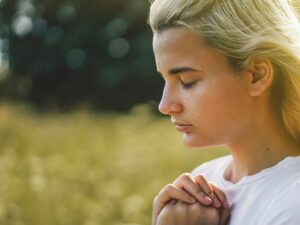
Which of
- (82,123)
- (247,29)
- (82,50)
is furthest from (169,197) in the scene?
(82,50)

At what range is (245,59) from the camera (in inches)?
71.6

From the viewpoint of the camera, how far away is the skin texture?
1823 millimetres

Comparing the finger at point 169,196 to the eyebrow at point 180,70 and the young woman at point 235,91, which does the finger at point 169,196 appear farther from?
the eyebrow at point 180,70

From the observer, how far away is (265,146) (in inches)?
73.5

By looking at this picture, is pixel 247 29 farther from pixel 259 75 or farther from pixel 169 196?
pixel 169 196

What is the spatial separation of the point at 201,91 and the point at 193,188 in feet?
0.80

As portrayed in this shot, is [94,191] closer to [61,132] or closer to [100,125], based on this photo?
[61,132]

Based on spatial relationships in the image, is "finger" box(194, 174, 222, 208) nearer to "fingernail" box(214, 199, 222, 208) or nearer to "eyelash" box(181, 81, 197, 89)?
"fingernail" box(214, 199, 222, 208)

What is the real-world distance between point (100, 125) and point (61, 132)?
3.77 ft

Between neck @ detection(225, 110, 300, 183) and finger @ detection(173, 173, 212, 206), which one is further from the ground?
neck @ detection(225, 110, 300, 183)

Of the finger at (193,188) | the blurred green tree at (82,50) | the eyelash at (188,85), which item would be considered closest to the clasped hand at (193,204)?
the finger at (193,188)

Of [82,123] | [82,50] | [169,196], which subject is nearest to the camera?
[169,196]

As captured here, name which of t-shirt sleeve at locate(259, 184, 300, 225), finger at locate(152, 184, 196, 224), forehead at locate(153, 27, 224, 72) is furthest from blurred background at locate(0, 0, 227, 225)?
t-shirt sleeve at locate(259, 184, 300, 225)

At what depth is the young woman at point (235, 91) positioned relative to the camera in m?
1.81
